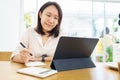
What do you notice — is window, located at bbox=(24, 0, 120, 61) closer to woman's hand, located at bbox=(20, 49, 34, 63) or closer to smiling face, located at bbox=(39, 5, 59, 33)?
smiling face, located at bbox=(39, 5, 59, 33)

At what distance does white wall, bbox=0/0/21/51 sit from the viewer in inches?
134

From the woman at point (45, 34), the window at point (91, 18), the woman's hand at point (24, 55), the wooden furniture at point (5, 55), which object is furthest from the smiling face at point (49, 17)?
the window at point (91, 18)

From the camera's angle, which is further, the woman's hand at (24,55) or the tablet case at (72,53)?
the woman's hand at (24,55)

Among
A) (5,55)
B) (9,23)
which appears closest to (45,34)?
(5,55)

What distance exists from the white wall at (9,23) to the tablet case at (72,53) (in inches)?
101

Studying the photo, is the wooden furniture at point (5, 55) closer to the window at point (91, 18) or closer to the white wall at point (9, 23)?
the white wall at point (9, 23)

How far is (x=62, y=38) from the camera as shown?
3.12ft

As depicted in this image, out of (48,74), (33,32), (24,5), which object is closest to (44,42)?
(33,32)

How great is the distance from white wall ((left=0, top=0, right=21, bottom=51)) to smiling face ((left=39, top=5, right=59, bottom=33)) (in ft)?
6.27

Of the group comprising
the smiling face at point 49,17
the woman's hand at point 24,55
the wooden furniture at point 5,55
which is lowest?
the wooden furniture at point 5,55

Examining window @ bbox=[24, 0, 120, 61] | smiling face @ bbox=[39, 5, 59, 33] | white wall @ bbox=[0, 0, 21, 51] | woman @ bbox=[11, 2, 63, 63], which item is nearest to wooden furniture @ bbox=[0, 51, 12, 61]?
woman @ bbox=[11, 2, 63, 63]

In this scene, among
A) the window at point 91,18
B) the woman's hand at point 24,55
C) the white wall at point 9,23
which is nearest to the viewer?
the woman's hand at point 24,55

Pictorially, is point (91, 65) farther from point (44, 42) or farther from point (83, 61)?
point (44, 42)

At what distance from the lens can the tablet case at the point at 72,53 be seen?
3.25 feet
